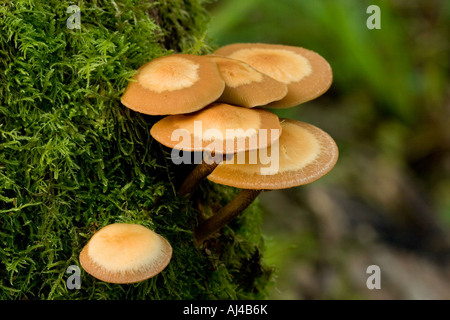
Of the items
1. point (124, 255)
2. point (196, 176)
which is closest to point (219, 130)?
point (196, 176)

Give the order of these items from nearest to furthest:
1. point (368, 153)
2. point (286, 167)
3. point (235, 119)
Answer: point (235, 119) < point (286, 167) < point (368, 153)

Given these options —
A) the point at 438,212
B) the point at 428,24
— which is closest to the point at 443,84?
the point at 428,24

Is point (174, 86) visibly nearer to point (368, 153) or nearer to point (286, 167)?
point (286, 167)

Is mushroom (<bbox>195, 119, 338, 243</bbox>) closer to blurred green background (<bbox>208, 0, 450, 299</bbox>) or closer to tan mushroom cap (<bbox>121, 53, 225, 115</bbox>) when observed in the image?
tan mushroom cap (<bbox>121, 53, 225, 115</bbox>)

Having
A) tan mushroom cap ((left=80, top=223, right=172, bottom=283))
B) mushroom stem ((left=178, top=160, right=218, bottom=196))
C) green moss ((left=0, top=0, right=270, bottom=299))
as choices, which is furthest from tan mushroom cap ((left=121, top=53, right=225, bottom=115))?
tan mushroom cap ((left=80, top=223, right=172, bottom=283))

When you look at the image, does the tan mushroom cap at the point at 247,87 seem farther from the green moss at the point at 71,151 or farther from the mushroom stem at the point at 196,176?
the green moss at the point at 71,151

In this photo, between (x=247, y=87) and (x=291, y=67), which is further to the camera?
(x=291, y=67)
